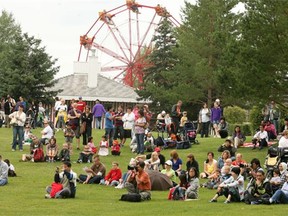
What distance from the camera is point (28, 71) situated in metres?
51.4

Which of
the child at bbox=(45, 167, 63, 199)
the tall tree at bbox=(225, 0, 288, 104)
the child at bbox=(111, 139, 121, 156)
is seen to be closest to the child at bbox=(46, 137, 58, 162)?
the child at bbox=(111, 139, 121, 156)

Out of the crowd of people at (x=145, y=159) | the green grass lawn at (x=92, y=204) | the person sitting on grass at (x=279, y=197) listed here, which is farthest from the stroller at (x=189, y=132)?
the person sitting on grass at (x=279, y=197)

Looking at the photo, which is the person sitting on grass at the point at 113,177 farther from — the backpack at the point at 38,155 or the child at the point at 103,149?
the child at the point at 103,149

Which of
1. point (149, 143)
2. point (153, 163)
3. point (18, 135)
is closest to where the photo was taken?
point (153, 163)

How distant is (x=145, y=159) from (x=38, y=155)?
5.39m

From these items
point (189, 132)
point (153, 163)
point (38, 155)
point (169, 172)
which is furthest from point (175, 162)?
point (189, 132)

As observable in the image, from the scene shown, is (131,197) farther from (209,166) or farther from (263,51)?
(263,51)

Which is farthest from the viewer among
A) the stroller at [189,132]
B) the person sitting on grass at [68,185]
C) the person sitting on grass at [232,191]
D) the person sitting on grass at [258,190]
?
the stroller at [189,132]

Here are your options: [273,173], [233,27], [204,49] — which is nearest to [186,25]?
[204,49]

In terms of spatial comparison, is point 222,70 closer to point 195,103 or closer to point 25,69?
point 25,69

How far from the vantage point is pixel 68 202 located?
19234 millimetres

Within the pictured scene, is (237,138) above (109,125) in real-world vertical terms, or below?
below

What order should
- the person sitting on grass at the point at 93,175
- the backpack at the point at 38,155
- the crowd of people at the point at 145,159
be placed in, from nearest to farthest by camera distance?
the crowd of people at the point at 145,159 < the person sitting on grass at the point at 93,175 < the backpack at the point at 38,155

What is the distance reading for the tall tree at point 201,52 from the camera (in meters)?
57.9
